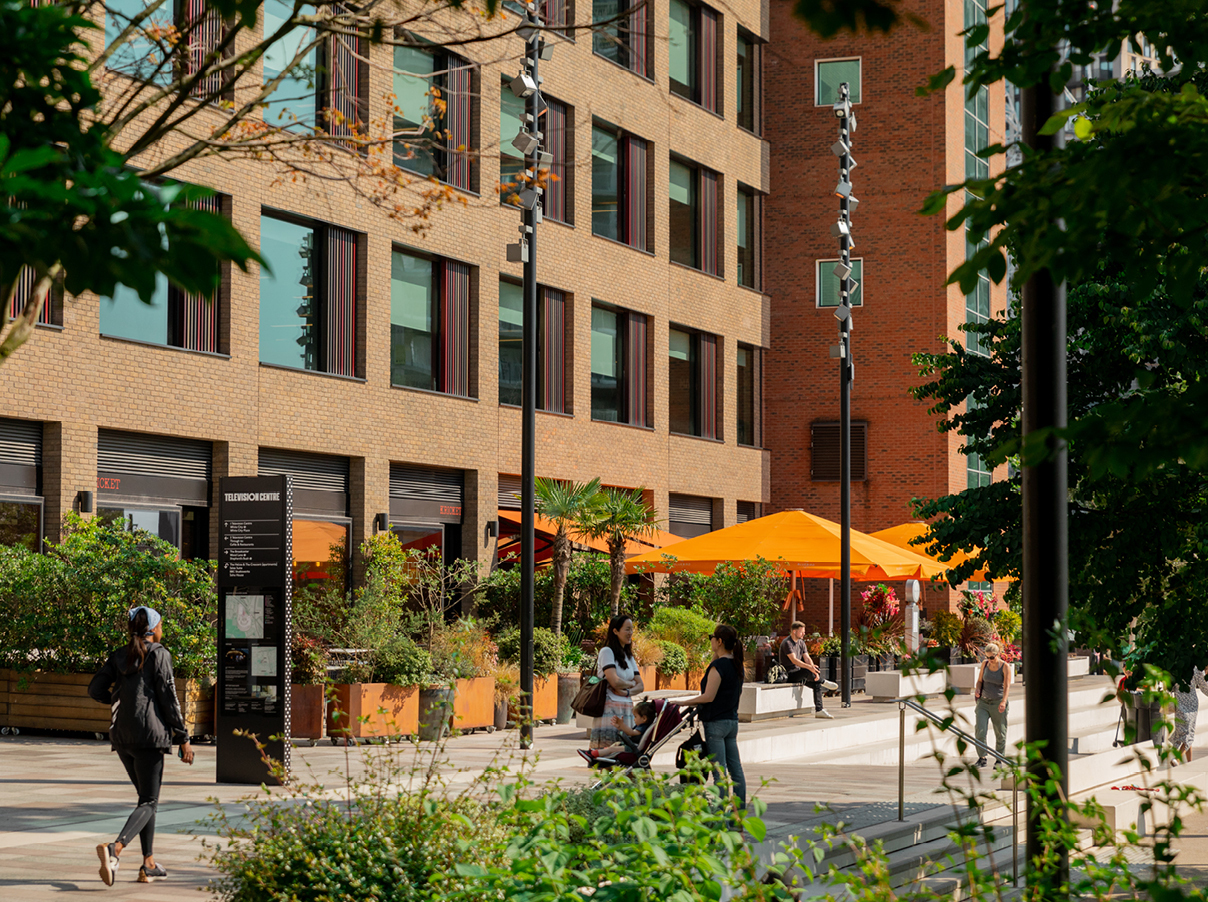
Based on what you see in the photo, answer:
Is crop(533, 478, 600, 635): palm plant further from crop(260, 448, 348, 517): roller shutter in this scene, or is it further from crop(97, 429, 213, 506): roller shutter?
crop(97, 429, 213, 506): roller shutter

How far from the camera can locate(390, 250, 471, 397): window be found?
28.1 metres

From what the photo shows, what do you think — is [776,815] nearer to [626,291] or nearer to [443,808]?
[443,808]

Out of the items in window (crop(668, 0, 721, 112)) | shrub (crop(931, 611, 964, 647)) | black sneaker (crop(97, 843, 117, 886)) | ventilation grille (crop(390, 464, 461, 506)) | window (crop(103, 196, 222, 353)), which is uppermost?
window (crop(668, 0, 721, 112))

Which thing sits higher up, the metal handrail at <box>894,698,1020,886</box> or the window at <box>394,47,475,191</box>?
the window at <box>394,47,475,191</box>

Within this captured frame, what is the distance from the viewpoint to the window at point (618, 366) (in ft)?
111

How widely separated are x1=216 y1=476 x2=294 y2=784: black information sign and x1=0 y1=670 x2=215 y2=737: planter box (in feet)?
10.9

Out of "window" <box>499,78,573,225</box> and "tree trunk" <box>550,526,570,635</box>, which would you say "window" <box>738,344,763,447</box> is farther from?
"tree trunk" <box>550,526,570,635</box>

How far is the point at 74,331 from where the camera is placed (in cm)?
2155

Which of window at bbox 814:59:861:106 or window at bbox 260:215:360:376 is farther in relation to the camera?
window at bbox 814:59:861:106

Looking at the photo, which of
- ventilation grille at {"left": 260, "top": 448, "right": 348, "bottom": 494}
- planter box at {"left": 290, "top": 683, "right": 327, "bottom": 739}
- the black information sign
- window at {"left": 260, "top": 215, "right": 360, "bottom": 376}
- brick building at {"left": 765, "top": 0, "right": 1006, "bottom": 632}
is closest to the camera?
the black information sign

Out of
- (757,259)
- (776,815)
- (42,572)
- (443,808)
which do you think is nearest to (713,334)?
(757,259)

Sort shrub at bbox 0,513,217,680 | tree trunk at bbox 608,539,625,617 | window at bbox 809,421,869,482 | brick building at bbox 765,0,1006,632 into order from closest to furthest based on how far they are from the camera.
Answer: shrub at bbox 0,513,217,680, tree trunk at bbox 608,539,625,617, brick building at bbox 765,0,1006,632, window at bbox 809,421,869,482

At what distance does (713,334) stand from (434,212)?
1129 cm

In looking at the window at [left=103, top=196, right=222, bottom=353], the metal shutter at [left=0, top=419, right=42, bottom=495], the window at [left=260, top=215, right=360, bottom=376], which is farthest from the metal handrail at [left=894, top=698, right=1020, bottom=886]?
the window at [left=260, top=215, right=360, bottom=376]
